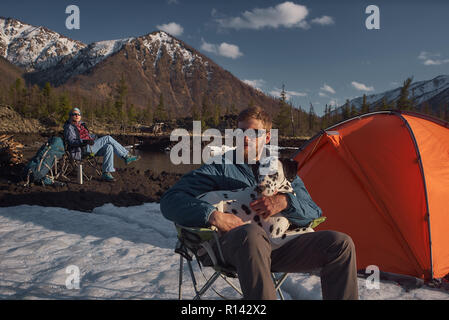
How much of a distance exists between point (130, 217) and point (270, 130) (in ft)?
11.9

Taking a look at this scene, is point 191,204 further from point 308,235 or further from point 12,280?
point 12,280

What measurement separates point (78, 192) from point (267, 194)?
5.39 meters

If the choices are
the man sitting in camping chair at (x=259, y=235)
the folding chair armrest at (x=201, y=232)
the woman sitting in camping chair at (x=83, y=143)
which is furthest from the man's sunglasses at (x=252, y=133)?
the woman sitting in camping chair at (x=83, y=143)

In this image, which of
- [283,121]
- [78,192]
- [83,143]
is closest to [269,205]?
[78,192]

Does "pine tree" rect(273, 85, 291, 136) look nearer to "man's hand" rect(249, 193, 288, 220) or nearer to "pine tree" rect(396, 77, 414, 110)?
"pine tree" rect(396, 77, 414, 110)

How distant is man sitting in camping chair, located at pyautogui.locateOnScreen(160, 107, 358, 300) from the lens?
1.73 m

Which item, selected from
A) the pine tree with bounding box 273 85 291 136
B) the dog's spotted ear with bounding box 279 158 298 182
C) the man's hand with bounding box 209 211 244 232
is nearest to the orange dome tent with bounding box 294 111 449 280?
the dog's spotted ear with bounding box 279 158 298 182

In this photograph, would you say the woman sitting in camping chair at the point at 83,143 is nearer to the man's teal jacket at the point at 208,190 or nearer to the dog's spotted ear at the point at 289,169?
the man's teal jacket at the point at 208,190

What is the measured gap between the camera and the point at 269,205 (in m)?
2.14

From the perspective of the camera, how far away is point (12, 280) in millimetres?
2838

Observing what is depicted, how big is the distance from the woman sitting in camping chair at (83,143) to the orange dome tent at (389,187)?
5580mm

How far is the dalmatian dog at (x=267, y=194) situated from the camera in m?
2.18
